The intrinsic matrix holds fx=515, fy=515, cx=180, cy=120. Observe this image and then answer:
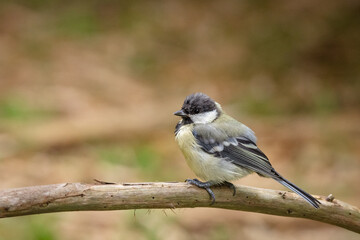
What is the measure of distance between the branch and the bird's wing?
25 cm

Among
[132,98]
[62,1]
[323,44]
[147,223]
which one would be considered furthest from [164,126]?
[62,1]

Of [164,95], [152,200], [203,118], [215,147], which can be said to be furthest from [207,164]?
[164,95]

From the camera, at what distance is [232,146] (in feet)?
13.0

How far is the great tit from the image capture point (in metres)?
3.82

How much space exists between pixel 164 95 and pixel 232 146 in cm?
493

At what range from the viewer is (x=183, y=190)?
3492 mm

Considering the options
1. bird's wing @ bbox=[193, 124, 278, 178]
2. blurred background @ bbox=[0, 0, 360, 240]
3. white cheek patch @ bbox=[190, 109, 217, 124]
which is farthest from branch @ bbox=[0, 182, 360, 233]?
blurred background @ bbox=[0, 0, 360, 240]

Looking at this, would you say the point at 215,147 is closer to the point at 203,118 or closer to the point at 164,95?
the point at 203,118

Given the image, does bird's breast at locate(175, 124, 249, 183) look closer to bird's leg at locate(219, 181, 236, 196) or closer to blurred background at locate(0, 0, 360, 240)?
bird's leg at locate(219, 181, 236, 196)

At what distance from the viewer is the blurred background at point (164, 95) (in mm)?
5926

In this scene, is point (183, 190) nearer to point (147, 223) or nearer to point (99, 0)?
point (147, 223)

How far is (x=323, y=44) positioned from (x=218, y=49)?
2.05 m

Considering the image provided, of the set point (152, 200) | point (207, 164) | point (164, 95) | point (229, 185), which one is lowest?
point (152, 200)

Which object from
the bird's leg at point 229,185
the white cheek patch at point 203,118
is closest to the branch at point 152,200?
the bird's leg at point 229,185
